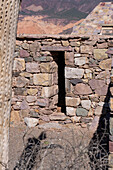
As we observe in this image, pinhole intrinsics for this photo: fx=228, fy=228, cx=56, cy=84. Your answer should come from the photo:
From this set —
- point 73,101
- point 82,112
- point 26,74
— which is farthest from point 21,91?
point 82,112

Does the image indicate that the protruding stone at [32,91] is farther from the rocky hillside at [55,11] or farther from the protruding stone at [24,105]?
the rocky hillside at [55,11]

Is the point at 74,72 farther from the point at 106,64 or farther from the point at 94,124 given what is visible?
the point at 94,124

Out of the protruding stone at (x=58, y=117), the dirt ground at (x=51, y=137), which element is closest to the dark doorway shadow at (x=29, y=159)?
the dirt ground at (x=51, y=137)

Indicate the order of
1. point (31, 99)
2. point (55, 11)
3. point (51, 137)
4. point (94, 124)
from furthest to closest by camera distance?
point (55, 11) → point (31, 99) → point (94, 124) → point (51, 137)

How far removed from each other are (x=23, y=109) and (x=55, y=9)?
90.3 ft

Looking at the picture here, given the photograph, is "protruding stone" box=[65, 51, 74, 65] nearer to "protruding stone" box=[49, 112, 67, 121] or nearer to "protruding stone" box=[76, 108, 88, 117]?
"protruding stone" box=[76, 108, 88, 117]

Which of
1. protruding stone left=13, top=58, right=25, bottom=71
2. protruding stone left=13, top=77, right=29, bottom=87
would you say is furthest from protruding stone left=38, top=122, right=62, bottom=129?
protruding stone left=13, top=58, right=25, bottom=71

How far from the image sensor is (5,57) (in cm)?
216

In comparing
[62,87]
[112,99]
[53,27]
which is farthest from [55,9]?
[112,99]

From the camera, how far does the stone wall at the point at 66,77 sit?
495cm

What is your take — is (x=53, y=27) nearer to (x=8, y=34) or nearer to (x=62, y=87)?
(x=62, y=87)

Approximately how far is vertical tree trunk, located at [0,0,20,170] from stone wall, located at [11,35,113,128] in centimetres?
277

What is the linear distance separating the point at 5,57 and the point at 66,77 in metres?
2.98

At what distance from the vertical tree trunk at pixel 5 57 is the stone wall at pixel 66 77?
277 cm
